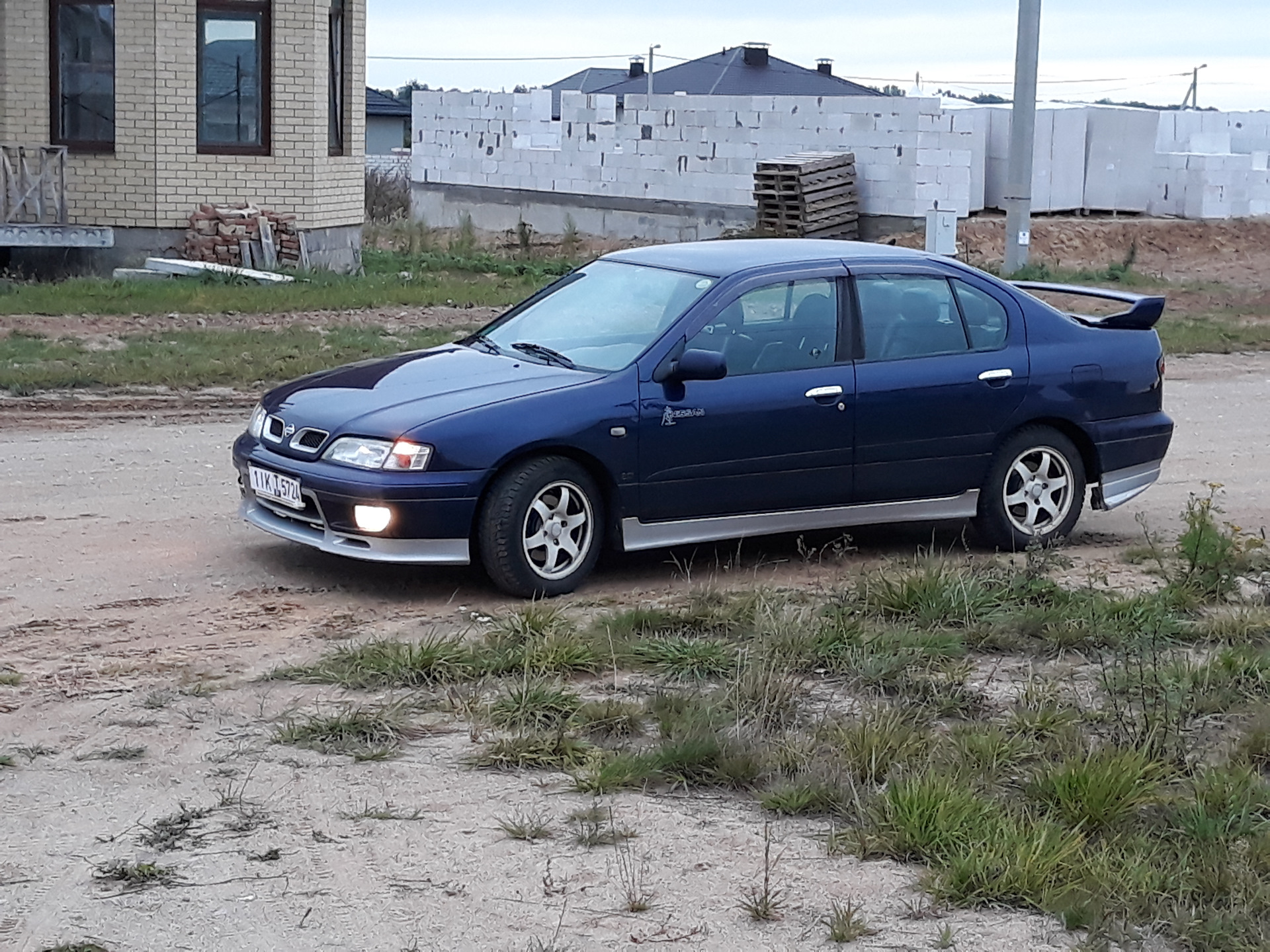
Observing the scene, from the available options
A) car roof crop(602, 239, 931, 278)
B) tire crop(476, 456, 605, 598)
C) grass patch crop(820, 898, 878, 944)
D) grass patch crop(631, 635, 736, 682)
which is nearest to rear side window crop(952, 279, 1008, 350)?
car roof crop(602, 239, 931, 278)

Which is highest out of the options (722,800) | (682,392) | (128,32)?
(128,32)

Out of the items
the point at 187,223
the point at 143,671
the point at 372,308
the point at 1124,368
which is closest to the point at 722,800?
the point at 143,671

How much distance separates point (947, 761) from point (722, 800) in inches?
28.9

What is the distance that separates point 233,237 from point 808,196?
478 inches

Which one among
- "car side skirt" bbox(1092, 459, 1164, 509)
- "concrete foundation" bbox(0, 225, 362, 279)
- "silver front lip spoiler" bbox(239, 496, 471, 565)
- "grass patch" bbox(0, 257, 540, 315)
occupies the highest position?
"concrete foundation" bbox(0, 225, 362, 279)

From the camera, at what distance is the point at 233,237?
802 inches

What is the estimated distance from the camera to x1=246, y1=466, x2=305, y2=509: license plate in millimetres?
7617

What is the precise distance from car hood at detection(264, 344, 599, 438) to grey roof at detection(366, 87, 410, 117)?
204ft

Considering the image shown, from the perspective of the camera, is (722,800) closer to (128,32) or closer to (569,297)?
(569,297)

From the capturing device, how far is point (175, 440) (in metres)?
11.2

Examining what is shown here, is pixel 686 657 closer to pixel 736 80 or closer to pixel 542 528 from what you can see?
pixel 542 528

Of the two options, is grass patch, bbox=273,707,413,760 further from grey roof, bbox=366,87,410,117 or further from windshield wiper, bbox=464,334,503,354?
grey roof, bbox=366,87,410,117

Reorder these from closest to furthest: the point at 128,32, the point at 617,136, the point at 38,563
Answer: the point at 38,563 → the point at 128,32 → the point at 617,136

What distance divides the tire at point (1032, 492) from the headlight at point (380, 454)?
2982 mm
